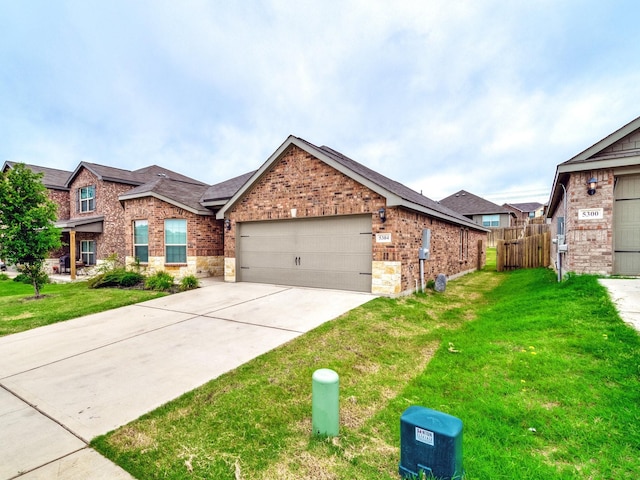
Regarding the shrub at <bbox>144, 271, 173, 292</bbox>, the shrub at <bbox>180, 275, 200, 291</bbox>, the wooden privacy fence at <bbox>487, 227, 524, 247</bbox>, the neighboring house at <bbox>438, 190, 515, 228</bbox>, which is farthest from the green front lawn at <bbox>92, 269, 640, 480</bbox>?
the neighboring house at <bbox>438, 190, 515, 228</bbox>

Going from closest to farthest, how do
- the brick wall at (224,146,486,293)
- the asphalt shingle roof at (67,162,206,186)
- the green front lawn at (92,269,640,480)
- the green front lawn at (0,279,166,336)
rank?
the green front lawn at (92,269,640,480), the green front lawn at (0,279,166,336), the brick wall at (224,146,486,293), the asphalt shingle roof at (67,162,206,186)

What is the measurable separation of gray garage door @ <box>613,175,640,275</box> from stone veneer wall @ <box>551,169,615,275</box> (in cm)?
34

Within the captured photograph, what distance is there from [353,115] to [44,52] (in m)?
16.8

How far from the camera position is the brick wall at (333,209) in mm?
8359

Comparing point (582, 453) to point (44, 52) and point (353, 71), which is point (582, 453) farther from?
point (44, 52)

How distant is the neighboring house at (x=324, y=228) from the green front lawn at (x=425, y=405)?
3.59m

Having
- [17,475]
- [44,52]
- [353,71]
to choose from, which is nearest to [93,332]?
[17,475]

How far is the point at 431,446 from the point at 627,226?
8.97 meters

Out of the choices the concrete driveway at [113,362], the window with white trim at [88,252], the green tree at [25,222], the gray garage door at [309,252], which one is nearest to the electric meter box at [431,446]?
the concrete driveway at [113,362]

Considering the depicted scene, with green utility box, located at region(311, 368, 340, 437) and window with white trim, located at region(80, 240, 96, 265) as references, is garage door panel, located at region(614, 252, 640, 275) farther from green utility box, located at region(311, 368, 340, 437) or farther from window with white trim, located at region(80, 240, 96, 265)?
window with white trim, located at region(80, 240, 96, 265)

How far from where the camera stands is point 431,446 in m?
2.00

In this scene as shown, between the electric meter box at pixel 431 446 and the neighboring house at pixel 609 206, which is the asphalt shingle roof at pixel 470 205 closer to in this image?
the neighboring house at pixel 609 206

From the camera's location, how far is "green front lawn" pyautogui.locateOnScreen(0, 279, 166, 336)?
7.02 m

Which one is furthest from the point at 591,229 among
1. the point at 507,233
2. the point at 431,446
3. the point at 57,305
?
the point at 507,233
